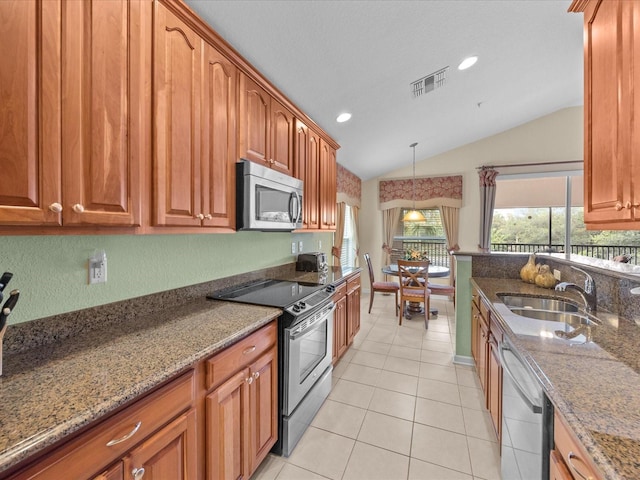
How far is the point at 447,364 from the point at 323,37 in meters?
3.12

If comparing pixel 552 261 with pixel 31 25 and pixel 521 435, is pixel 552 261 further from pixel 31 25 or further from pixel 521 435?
pixel 31 25

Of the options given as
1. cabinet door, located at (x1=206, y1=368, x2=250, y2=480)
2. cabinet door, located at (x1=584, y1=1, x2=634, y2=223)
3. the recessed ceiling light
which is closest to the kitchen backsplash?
cabinet door, located at (x1=584, y1=1, x2=634, y2=223)

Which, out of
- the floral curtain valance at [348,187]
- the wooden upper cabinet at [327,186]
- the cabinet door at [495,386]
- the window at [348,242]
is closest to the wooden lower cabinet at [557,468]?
the cabinet door at [495,386]

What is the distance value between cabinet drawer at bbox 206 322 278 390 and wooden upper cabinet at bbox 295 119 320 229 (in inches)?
51.8

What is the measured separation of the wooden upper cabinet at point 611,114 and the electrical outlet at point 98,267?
218 cm

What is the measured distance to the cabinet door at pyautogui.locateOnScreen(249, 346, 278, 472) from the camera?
57.9 inches

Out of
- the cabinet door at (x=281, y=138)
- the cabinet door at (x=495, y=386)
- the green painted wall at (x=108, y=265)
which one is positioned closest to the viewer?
the green painted wall at (x=108, y=265)

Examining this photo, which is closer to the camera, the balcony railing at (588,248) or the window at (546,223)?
the window at (546,223)

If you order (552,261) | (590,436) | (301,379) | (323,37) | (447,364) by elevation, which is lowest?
(447,364)

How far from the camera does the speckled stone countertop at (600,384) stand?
624 mm

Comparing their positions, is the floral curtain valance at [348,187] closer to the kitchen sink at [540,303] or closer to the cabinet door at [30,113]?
the kitchen sink at [540,303]

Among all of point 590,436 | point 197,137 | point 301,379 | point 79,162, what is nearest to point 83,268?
point 79,162

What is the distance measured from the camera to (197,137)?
147 centimetres

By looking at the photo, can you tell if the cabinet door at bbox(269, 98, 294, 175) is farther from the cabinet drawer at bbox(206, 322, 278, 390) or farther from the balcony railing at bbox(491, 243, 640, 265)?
the balcony railing at bbox(491, 243, 640, 265)
